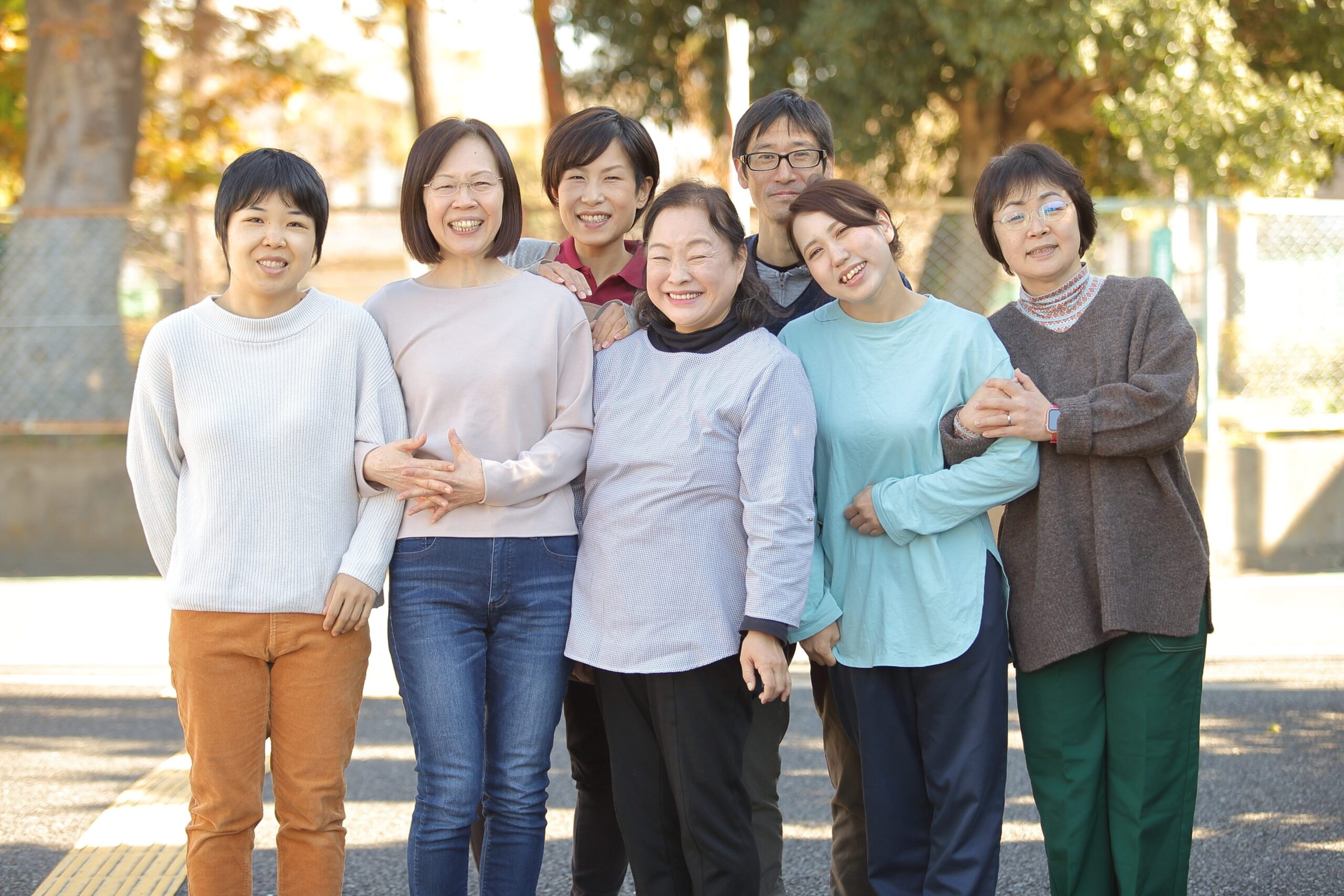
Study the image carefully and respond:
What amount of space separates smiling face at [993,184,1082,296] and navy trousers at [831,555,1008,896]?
0.68m

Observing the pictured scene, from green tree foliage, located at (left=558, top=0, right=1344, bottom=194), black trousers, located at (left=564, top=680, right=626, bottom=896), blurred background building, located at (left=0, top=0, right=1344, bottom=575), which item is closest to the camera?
black trousers, located at (left=564, top=680, right=626, bottom=896)

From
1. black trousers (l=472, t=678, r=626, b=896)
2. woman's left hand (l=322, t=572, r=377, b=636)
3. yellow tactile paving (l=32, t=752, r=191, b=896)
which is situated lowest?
yellow tactile paving (l=32, t=752, r=191, b=896)

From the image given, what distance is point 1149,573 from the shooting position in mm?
2715

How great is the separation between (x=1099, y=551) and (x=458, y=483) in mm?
1404

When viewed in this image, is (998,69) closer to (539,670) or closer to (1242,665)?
(1242,665)

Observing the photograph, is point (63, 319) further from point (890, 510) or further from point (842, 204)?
point (890, 510)

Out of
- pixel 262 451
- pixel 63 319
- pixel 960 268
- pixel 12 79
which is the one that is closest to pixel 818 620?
pixel 262 451

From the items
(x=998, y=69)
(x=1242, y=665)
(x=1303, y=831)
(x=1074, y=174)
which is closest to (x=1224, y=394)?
(x=1242, y=665)

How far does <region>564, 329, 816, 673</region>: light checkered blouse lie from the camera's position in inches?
101

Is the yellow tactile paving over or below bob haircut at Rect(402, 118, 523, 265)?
below

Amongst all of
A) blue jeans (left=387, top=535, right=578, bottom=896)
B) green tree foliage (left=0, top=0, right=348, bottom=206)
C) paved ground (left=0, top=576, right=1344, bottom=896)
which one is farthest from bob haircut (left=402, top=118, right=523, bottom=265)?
green tree foliage (left=0, top=0, right=348, bottom=206)

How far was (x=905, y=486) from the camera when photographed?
2.67m

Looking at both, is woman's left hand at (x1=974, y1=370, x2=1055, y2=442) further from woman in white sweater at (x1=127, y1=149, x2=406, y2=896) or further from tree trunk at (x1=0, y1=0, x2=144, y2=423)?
tree trunk at (x1=0, y1=0, x2=144, y2=423)

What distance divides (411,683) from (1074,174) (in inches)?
73.7
